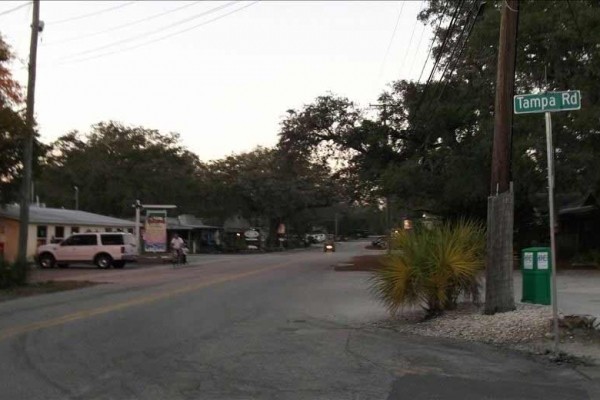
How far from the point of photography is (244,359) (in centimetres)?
882

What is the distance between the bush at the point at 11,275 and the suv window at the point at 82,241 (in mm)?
12722

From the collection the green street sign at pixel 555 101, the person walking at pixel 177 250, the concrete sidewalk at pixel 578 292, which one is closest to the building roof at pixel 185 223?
the person walking at pixel 177 250

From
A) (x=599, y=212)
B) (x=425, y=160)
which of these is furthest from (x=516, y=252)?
(x=425, y=160)

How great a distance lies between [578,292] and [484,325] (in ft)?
27.3

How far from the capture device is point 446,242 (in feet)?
37.9

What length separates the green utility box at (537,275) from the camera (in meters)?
13.0

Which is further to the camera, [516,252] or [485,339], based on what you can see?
[516,252]

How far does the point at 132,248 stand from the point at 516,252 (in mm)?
20977

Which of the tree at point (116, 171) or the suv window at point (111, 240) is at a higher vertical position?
the tree at point (116, 171)

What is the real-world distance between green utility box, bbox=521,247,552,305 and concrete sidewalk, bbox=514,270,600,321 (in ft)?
1.63

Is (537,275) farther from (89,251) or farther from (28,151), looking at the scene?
(89,251)

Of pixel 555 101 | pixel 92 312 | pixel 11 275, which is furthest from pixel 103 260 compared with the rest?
pixel 555 101

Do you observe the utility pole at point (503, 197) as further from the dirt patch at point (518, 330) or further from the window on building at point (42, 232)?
the window on building at point (42, 232)

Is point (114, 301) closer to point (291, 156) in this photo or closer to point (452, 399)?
point (452, 399)
